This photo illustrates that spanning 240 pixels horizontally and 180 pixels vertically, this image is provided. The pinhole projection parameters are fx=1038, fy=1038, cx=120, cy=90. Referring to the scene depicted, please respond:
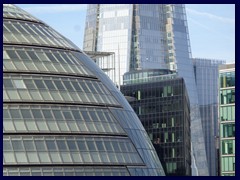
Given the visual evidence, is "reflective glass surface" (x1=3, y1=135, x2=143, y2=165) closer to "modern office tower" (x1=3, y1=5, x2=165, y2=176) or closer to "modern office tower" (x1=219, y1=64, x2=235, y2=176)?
"modern office tower" (x1=3, y1=5, x2=165, y2=176)

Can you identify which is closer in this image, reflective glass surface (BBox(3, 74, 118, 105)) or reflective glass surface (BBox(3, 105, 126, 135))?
reflective glass surface (BBox(3, 105, 126, 135))

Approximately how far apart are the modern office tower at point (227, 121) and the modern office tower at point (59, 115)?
41.2m

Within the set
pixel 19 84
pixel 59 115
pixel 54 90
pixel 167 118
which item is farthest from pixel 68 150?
pixel 167 118

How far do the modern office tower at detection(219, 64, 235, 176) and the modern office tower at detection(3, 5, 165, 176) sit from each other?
41.2m

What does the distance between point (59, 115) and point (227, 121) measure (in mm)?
48692

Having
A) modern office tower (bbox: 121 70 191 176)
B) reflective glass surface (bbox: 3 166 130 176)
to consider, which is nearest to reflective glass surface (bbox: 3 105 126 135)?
reflective glass surface (bbox: 3 166 130 176)

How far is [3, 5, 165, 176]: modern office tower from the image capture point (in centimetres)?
5850

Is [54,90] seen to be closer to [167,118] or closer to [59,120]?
[59,120]

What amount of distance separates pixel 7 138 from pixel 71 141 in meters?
4.08

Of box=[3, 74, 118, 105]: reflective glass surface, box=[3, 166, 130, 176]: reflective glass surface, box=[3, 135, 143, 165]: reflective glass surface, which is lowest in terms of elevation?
box=[3, 166, 130, 176]: reflective glass surface

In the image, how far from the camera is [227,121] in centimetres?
10719

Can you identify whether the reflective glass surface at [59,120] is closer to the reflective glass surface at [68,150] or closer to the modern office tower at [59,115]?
the modern office tower at [59,115]

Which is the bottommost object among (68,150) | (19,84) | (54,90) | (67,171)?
(67,171)
